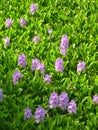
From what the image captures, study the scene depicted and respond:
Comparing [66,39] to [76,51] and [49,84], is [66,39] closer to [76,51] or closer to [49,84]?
[76,51]

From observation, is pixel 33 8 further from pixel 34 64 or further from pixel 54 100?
pixel 54 100

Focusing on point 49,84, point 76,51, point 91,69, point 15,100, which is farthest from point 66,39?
point 15,100

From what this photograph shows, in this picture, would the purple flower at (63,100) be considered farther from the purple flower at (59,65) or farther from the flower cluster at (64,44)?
the flower cluster at (64,44)

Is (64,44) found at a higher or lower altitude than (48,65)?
higher

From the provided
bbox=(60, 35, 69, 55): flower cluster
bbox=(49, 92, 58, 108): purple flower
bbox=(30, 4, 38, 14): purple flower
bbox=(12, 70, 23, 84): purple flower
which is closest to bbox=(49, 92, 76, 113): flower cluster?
bbox=(49, 92, 58, 108): purple flower

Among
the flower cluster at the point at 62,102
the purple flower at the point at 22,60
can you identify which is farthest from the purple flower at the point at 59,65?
the flower cluster at the point at 62,102

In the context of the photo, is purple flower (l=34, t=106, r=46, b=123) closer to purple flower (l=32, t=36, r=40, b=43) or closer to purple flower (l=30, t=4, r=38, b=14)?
purple flower (l=32, t=36, r=40, b=43)

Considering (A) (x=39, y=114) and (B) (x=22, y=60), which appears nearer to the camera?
(A) (x=39, y=114)

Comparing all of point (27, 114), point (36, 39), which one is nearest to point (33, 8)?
point (36, 39)
